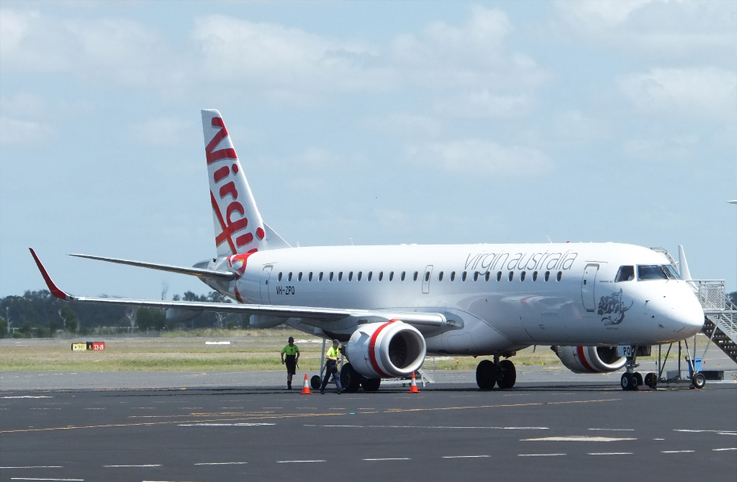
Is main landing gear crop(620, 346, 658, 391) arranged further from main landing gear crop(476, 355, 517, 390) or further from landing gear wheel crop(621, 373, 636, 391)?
main landing gear crop(476, 355, 517, 390)

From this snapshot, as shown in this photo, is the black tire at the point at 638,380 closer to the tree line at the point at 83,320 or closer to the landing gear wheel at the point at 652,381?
the landing gear wheel at the point at 652,381

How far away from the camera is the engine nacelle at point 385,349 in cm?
3841

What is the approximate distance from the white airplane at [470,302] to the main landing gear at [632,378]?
0.04 m

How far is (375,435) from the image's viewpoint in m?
22.8

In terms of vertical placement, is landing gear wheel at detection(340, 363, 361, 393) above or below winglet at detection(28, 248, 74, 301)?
below

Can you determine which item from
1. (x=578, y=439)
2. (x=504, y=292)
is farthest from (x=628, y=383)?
(x=578, y=439)

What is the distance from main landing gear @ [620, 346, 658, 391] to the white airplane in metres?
0.04

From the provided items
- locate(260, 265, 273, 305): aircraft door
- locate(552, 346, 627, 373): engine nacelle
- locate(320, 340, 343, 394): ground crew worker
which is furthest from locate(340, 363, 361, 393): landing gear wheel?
locate(260, 265, 273, 305): aircraft door

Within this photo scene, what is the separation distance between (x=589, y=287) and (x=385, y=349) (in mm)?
6019

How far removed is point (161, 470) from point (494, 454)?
4754mm

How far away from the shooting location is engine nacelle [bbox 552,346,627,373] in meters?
42.7

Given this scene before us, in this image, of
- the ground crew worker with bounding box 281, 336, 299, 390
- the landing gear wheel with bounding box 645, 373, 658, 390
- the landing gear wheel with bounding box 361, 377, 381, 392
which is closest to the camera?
the landing gear wheel with bounding box 645, 373, 658, 390

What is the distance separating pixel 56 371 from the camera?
6253 cm

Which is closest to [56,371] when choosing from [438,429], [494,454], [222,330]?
[438,429]
